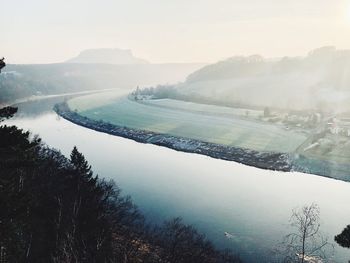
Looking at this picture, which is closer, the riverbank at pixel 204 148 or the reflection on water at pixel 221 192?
the reflection on water at pixel 221 192

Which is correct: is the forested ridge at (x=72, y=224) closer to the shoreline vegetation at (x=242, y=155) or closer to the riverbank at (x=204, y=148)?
the shoreline vegetation at (x=242, y=155)

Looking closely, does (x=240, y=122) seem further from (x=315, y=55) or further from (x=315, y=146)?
(x=315, y=55)

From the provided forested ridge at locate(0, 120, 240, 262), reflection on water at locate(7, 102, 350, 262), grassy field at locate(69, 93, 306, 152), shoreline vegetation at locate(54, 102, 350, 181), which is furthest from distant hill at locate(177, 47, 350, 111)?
forested ridge at locate(0, 120, 240, 262)

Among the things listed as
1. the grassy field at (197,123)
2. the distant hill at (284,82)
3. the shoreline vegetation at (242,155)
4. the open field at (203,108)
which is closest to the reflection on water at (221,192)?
the shoreline vegetation at (242,155)

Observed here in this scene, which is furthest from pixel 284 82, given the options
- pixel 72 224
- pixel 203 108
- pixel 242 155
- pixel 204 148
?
pixel 72 224

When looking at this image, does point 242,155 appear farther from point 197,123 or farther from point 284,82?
point 284,82

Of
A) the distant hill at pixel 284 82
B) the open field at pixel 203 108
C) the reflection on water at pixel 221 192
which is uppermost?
the distant hill at pixel 284 82

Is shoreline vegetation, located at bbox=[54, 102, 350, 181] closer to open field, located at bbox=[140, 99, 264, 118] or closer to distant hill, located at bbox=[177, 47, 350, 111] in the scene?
open field, located at bbox=[140, 99, 264, 118]
